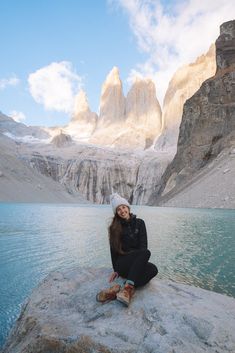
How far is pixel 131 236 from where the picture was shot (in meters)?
5.86

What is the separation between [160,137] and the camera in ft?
459

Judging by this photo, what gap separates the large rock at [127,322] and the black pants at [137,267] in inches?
5.5

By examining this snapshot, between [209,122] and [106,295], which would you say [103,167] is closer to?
[209,122]

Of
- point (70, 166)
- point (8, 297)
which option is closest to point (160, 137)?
point (70, 166)

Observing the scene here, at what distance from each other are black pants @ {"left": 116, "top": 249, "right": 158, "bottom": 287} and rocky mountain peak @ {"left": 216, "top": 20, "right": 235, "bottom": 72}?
77297 millimetres

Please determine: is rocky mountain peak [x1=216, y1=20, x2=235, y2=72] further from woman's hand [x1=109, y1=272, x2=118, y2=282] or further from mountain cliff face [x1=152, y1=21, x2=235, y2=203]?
woman's hand [x1=109, y1=272, x2=118, y2=282]

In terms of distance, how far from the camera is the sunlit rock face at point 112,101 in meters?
162

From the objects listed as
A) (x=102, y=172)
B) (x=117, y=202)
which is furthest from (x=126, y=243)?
(x=102, y=172)

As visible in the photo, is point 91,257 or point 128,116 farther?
point 128,116

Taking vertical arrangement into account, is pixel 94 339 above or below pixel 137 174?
below

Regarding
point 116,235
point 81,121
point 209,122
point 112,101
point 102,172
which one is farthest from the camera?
point 81,121

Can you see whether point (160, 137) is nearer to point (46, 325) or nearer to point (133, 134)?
point (133, 134)

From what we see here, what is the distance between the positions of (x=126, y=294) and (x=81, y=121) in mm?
177916

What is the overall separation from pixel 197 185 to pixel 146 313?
5074 cm
